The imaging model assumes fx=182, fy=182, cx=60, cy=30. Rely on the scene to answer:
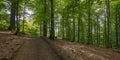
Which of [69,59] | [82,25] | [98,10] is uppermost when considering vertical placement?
[98,10]

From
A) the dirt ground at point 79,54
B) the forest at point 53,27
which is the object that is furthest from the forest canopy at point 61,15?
the dirt ground at point 79,54

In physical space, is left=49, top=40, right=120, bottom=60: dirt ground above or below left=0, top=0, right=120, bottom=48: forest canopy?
below

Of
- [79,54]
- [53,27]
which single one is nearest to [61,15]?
[53,27]

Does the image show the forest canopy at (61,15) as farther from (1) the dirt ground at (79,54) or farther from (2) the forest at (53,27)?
(1) the dirt ground at (79,54)

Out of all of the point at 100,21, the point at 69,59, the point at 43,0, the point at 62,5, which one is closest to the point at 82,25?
the point at 100,21

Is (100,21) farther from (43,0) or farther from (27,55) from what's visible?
(27,55)

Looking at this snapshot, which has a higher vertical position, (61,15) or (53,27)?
(61,15)

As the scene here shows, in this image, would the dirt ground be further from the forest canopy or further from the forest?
the forest canopy

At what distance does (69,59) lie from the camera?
1140 cm

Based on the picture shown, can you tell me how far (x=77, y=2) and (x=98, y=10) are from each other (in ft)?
87.5

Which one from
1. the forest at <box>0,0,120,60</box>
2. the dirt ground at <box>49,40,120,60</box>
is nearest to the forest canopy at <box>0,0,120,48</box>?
the forest at <box>0,0,120,60</box>

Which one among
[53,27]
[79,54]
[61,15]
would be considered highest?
[61,15]

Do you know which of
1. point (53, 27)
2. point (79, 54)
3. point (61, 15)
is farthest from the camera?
point (61, 15)

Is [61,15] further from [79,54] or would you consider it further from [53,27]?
[79,54]
